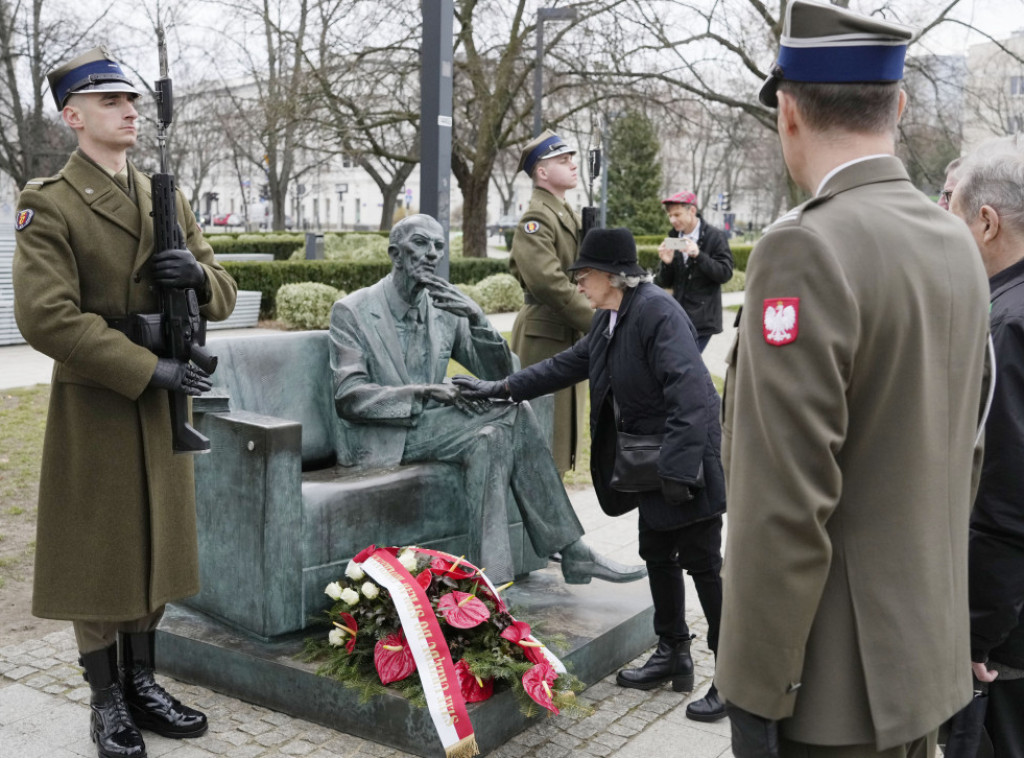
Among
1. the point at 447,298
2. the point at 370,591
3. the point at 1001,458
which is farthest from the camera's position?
the point at 447,298

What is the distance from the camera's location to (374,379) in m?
4.98

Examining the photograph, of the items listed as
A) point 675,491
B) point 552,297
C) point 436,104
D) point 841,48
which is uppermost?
point 436,104

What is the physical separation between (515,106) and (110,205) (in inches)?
778

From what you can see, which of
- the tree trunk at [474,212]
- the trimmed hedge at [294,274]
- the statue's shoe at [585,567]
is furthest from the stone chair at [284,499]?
the tree trunk at [474,212]

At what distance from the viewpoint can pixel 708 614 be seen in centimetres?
434

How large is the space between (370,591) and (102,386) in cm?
123

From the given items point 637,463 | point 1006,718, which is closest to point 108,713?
point 637,463

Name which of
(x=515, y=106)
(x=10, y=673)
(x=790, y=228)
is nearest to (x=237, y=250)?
(x=515, y=106)

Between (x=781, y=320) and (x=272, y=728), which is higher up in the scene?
(x=781, y=320)

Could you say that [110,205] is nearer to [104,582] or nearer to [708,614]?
[104,582]

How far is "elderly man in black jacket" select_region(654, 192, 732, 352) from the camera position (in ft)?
30.2

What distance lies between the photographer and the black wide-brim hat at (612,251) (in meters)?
4.24

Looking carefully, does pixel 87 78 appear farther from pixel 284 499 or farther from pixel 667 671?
pixel 667 671

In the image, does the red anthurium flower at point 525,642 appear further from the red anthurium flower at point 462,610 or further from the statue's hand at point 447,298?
the statue's hand at point 447,298
